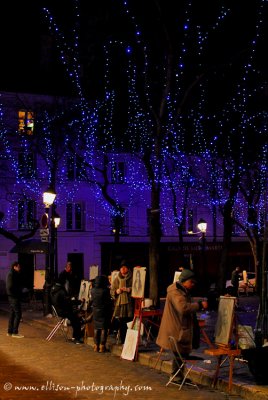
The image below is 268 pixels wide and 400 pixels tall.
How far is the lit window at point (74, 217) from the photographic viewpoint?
43.5 meters

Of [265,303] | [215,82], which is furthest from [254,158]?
[265,303]

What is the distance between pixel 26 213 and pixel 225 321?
1288 inches

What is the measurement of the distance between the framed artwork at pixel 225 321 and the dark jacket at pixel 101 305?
12.9 feet

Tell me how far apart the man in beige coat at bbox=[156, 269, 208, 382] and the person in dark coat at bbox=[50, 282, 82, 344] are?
6136 millimetres

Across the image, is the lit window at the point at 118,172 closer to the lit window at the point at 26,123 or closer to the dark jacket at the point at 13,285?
the lit window at the point at 26,123

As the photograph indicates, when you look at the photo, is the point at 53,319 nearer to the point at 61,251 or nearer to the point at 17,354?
the point at 17,354

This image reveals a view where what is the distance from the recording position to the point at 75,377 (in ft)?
37.3

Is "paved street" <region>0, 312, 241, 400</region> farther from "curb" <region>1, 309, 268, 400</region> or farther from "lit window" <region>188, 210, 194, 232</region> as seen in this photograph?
"lit window" <region>188, 210, 194, 232</region>

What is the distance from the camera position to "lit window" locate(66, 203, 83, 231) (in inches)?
1714

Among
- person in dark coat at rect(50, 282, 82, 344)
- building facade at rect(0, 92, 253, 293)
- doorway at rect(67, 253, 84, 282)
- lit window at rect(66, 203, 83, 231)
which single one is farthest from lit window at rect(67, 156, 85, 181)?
person in dark coat at rect(50, 282, 82, 344)

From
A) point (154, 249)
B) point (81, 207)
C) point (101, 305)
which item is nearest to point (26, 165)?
point (81, 207)

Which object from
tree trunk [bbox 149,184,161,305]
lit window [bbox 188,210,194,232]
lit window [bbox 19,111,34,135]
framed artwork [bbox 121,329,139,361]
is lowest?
framed artwork [bbox 121,329,139,361]

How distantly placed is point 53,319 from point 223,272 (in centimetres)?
850

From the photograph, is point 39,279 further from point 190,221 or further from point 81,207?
point 190,221
